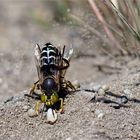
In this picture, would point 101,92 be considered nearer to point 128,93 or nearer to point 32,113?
point 128,93

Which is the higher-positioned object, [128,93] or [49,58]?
[49,58]

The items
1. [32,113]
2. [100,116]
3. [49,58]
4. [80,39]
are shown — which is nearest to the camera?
[100,116]

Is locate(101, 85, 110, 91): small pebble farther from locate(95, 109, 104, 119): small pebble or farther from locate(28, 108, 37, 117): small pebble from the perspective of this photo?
locate(28, 108, 37, 117): small pebble

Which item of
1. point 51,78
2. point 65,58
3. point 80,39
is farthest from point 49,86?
point 80,39

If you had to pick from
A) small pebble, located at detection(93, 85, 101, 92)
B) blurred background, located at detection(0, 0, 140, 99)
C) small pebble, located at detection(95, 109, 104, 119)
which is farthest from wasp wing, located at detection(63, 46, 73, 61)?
small pebble, located at detection(95, 109, 104, 119)

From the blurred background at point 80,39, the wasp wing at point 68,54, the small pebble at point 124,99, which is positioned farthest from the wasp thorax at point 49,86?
the blurred background at point 80,39

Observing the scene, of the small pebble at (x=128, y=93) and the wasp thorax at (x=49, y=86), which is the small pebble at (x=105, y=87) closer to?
the small pebble at (x=128, y=93)

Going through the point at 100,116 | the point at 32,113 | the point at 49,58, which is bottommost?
the point at 100,116
